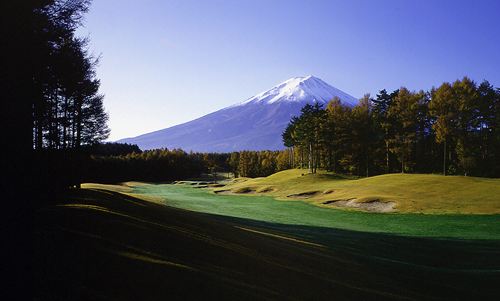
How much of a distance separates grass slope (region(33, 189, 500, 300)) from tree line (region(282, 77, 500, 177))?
118ft

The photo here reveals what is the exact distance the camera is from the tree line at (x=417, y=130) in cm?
3481

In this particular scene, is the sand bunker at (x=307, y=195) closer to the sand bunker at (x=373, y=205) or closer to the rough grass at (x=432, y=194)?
the rough grass at (x=432, y=194)

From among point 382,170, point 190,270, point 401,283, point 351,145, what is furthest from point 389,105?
point 190,270

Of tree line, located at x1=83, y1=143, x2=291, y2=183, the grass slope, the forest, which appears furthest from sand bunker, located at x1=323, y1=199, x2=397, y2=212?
tree line, located at x1=83, y1=143, x2=291, y2=183

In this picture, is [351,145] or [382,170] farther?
[382,170]

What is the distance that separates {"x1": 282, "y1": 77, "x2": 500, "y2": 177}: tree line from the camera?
3481cm

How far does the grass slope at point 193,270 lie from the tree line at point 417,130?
36.1m

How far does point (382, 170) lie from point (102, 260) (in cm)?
5488

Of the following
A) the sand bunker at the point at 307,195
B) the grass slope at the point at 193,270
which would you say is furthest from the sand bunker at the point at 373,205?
the grass slope at the point at 193,270

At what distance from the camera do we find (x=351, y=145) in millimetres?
46125

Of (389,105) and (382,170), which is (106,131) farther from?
(382,170)

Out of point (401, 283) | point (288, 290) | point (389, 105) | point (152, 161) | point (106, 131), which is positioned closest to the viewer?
point (288, 290)

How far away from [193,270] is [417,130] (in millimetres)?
51514

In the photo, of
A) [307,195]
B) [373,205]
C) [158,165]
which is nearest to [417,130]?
[307,195]
